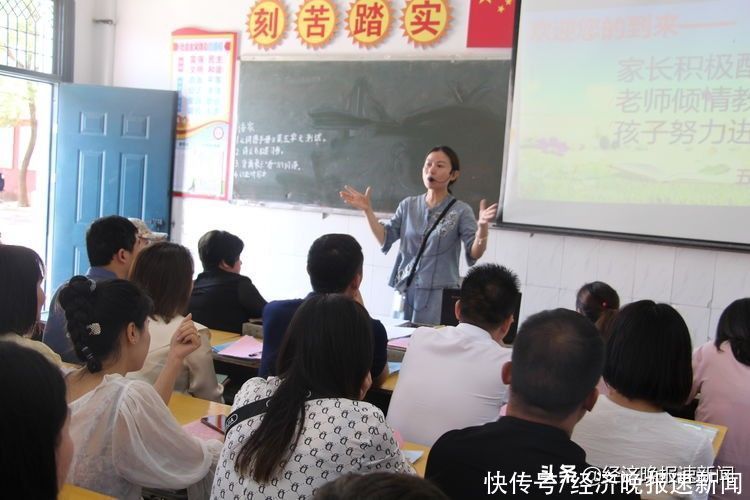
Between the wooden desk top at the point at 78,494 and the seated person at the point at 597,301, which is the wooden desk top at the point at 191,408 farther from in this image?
the seated person at the point at 597,301

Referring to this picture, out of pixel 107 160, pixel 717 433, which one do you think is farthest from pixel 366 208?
pixel 107 160

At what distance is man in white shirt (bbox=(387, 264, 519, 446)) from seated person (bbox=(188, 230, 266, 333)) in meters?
1.25

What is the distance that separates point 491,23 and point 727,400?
282 centimetres

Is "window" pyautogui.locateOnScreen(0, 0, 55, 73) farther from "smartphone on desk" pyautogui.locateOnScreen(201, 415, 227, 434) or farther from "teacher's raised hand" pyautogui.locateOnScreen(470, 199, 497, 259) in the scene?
"smartphone on desk" pyautogui.locateOnScreen(201, 415, 227, 434)

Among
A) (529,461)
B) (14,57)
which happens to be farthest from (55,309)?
(14,57)

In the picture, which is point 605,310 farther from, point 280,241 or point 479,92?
point 280,241

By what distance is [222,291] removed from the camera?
3.16 meters

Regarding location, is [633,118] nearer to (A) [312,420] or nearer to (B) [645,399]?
(B) [645,399]

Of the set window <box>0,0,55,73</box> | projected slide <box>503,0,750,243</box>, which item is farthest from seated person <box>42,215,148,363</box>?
window <box>0,0,55,73</box>

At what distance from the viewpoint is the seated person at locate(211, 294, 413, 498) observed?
1.32 m

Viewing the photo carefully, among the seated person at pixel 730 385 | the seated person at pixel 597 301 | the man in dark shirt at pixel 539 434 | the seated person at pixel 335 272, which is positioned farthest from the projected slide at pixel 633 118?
the man in dark shirt at pixel 539 434

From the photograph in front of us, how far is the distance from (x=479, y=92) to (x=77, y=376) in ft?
10.5

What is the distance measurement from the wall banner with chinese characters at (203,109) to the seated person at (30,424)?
4419 mm

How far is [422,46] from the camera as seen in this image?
4.54 metres
